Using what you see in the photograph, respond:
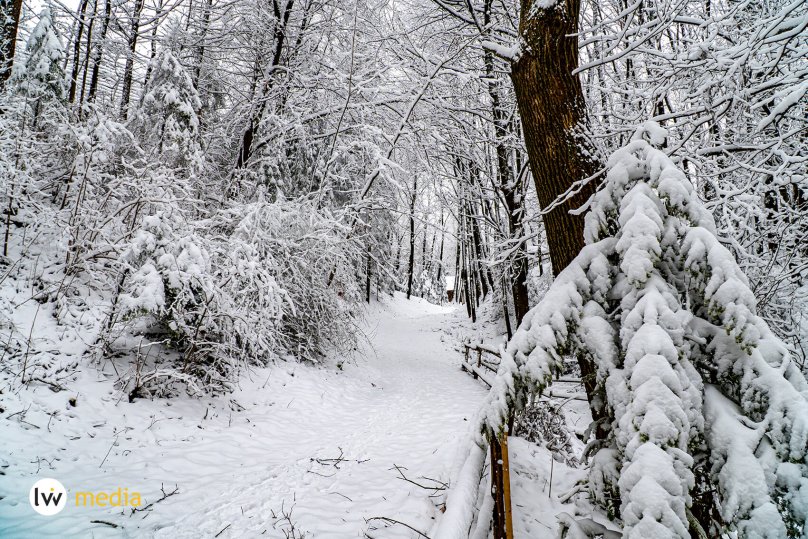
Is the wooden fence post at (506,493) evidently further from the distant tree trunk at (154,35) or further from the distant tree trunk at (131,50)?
the distant tree trunk at (131,50)

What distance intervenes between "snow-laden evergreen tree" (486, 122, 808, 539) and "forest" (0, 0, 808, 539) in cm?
1

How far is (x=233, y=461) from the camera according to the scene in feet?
16.4

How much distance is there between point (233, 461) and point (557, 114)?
224 inches

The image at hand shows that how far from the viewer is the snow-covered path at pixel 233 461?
354 cm

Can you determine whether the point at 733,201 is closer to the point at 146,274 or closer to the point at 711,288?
the point at 711,288

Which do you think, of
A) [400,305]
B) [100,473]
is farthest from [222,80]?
[400,305]

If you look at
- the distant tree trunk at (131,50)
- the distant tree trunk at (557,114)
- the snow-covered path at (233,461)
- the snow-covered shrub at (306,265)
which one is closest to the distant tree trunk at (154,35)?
the distant tree trunk at (131,50)

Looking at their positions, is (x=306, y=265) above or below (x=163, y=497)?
above

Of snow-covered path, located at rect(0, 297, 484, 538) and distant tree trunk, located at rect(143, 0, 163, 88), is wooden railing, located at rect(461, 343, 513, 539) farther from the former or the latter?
distant tree trunk, located at rect(143, 0, 163, 88)

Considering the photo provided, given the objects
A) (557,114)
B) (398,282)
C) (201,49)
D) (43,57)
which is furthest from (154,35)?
(557,114)

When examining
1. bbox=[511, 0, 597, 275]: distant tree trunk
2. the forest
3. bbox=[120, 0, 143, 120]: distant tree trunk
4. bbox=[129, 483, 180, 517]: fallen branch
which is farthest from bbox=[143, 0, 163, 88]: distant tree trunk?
bbox=[511, 0, 597, 275]: distant tree trunk

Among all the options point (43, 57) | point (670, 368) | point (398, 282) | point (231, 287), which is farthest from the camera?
point (398, 282)

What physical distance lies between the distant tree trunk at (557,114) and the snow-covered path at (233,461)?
323cm

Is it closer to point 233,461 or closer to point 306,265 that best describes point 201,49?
point 306,265
